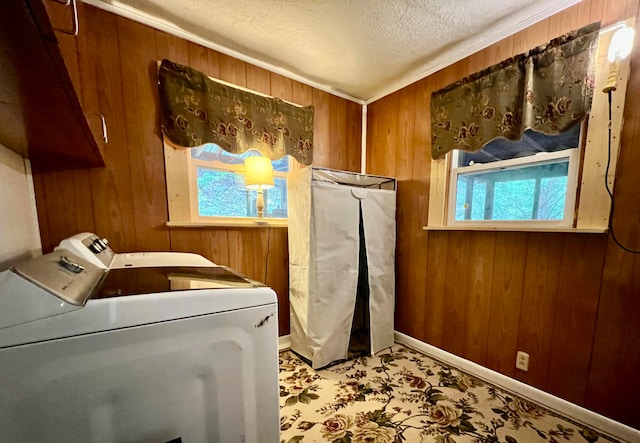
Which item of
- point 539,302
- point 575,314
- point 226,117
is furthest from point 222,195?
point 575,314

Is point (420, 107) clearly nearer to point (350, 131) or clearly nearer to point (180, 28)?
point (350, 131)

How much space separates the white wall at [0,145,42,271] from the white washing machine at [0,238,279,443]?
21.7 inches

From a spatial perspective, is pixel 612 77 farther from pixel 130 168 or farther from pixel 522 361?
pixel 130 168

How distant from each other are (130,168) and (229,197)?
25.7 inches

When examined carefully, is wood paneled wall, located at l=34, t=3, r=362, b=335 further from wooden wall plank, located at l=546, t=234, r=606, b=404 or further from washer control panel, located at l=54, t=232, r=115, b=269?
wooden wall plank, located at l=546, t=234, r=606, b=404

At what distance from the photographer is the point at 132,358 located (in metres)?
0.55

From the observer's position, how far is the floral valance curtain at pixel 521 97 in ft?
4.37

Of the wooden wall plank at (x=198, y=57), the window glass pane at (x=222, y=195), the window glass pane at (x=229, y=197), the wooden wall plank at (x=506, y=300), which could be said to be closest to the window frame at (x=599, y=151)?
the wooden wall plank at (x=506, y=300)

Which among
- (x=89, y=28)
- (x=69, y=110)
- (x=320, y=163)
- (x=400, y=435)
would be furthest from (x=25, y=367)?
(x=320, y=163)

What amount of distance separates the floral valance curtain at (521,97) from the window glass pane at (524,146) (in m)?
0.11

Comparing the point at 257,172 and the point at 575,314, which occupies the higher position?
the point at 257,172

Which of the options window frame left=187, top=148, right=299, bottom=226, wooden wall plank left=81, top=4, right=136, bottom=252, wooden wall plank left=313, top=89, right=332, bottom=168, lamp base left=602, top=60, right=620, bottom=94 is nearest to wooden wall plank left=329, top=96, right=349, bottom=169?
wooden wall plank left=313, top=89, right=332, bottom=168

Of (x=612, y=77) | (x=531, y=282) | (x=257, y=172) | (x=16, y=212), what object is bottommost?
(x=531, y=282)

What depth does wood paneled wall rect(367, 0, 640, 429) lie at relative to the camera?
125 centimetres
